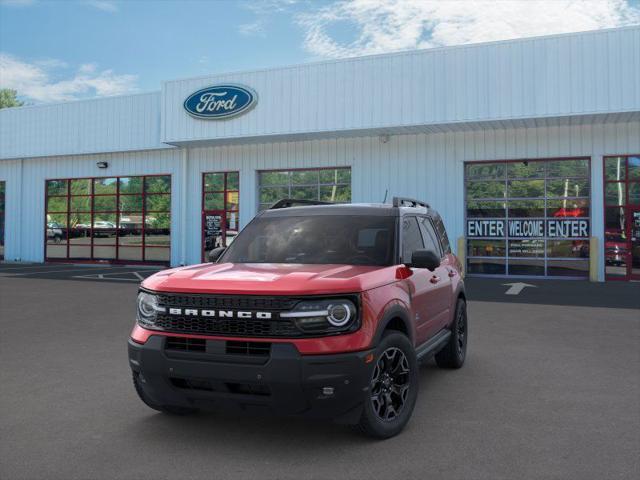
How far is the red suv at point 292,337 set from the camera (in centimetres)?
393

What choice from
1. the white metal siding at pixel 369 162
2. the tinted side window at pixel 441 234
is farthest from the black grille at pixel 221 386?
the white metal siding at pixel 369 162

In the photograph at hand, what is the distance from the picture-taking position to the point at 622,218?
1823 centimetres

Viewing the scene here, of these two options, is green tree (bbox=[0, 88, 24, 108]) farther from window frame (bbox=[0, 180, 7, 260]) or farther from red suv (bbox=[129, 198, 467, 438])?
red suv (bbox=[129, 198, 467, 438])

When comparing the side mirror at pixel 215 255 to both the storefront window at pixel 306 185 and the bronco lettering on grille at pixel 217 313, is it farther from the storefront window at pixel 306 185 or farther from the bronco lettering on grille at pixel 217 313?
the storefront window at pixel 306 185

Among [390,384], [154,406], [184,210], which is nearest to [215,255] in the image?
[154,406]

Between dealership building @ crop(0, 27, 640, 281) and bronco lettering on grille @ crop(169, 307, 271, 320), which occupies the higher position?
dealership building @ crop(0, 27, 640, 281)

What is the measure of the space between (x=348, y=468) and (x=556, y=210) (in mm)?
16996

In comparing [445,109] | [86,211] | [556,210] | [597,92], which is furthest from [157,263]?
[597,92]

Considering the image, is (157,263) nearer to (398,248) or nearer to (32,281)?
(32,281)

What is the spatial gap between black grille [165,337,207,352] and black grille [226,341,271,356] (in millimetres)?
195

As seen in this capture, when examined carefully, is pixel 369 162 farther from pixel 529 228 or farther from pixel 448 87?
pixel 529 228

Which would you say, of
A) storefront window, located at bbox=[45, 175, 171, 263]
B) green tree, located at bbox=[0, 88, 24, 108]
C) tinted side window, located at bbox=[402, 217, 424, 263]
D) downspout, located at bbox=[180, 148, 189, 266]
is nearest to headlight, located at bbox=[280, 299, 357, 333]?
tinted side window, located at bbox=[402, 217, 424, 263]

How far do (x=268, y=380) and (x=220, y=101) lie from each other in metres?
18.8

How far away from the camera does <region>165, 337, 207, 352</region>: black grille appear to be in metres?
4.13
